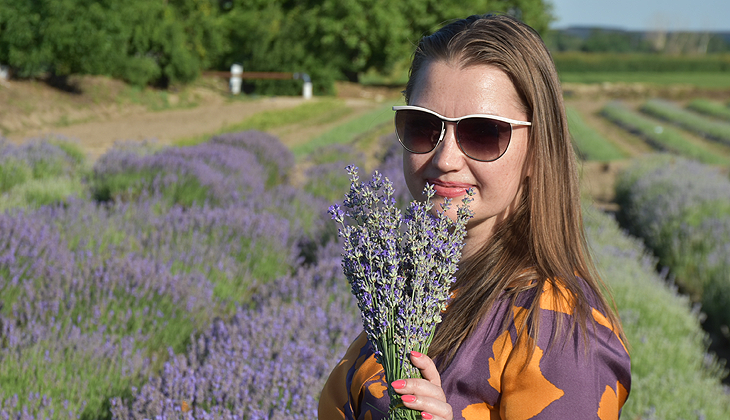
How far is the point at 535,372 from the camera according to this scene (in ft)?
3.43

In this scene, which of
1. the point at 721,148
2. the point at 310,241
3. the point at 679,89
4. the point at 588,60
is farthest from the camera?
the point at 588,60

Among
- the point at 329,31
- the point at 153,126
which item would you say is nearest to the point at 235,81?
the point at 329,31

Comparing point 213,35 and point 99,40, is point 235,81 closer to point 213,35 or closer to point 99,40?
point 213,35

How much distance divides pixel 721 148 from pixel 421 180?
1943 cm

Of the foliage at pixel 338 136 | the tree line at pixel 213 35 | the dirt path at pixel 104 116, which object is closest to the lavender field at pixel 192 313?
the tree line at pixel 213 35

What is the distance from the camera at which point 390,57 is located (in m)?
35.9

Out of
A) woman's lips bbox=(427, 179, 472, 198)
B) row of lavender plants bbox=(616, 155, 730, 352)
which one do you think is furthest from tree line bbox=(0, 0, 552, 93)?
woman's lips bbox=(427, 179, 472, 198)

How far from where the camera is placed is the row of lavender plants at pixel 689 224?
5309 mm

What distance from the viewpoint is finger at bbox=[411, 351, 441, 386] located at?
37.2 inches

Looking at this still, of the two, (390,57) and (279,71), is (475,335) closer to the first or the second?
(279,71)

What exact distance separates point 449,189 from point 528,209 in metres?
0.21

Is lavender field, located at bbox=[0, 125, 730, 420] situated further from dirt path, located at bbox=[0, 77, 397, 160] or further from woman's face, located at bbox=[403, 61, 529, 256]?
dirt path, located at bbox=[0, 77, 397, 160]

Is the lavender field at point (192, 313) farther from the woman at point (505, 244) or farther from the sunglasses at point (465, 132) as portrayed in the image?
the sunglasses at point (465, 132)

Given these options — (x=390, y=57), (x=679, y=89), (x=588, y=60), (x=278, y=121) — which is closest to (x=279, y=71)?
(x=390, y=57)
